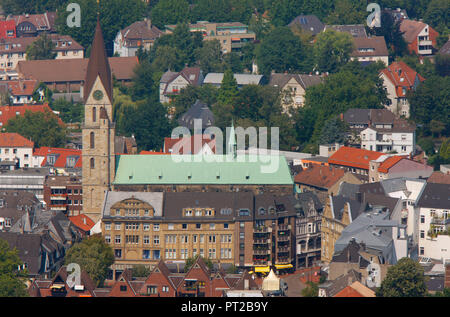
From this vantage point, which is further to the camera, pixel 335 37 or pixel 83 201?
pixel 335 37

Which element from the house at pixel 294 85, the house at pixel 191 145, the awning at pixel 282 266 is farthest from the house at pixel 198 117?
the awning at pixel 282 266

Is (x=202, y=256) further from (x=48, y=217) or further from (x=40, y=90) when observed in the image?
(x=40, y=90)

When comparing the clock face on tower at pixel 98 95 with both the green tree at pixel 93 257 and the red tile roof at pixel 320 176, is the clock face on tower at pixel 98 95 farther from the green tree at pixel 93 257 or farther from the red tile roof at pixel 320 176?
the red tile roof at pixel 320 176

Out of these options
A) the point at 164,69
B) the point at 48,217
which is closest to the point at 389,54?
the point at 164,69

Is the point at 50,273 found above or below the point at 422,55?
below

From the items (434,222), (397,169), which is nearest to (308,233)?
(434,222)

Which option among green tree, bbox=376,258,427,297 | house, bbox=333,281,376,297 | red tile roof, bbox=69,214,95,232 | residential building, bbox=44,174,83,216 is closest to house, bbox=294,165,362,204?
residential building, bbox=44,174,83,216
